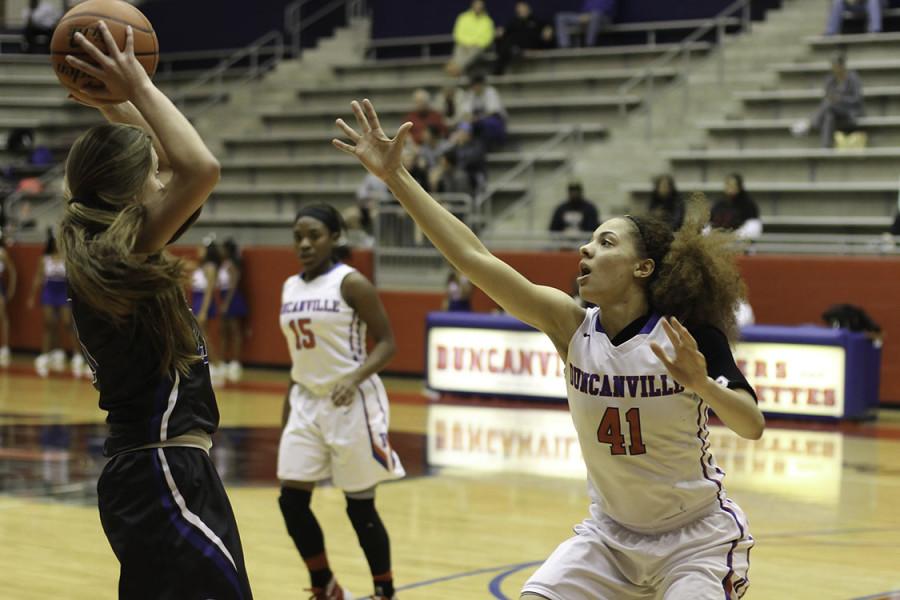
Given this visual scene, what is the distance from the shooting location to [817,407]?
13.2 meters

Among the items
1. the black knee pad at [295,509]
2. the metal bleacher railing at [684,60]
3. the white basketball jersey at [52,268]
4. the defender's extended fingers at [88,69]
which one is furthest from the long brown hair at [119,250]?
the metal bleacher railing at [684,60]

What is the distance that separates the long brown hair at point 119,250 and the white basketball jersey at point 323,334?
3.15 meters

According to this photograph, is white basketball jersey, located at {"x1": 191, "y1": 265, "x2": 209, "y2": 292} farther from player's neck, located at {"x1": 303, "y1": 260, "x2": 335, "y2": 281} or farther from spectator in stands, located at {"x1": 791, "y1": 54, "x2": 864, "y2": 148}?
player's neck, located at {"x1": 303, "y1": 260, "x2": 335, "y2": 281}

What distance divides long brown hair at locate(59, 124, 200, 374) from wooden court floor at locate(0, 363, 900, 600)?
332 cm

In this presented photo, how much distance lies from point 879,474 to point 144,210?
8.03 metres

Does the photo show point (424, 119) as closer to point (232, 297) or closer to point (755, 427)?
point (232, 297)

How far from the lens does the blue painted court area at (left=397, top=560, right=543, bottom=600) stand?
21.8ft

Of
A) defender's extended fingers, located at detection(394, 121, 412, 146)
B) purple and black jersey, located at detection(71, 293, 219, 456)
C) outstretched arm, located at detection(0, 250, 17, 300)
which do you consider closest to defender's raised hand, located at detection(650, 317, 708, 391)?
defender's extended fingers, located at detection(394, 121, 412, 146)

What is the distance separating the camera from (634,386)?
13.8 ft

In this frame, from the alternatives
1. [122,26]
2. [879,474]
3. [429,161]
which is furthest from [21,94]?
[122,26]

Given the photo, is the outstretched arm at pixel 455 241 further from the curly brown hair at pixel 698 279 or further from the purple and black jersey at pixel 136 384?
the purple and black jersey at pixel 136 384

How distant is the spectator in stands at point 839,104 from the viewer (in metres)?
16.2

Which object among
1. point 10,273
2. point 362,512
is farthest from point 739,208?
point 10,273

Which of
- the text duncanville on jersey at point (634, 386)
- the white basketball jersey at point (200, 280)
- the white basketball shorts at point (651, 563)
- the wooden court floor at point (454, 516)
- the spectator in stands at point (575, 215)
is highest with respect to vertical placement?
the text duncanville on jersey at point (634, 386)
